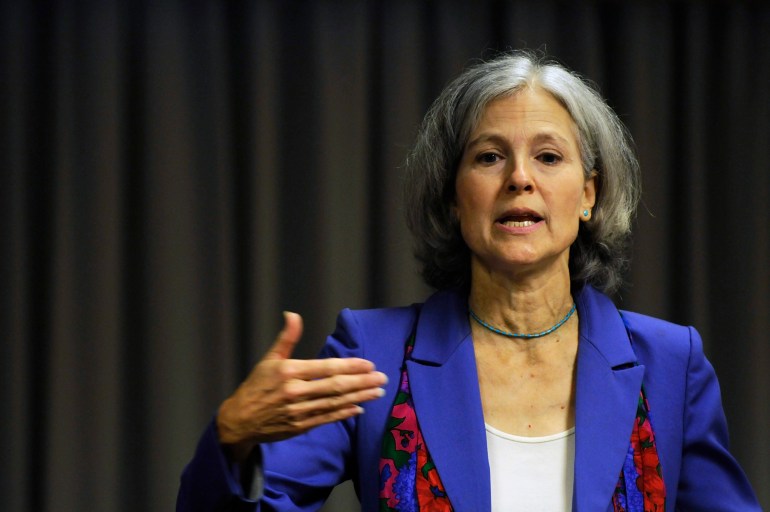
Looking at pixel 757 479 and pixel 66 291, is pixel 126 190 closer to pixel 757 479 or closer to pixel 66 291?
pixel 66 291

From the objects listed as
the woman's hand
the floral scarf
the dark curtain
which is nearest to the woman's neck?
the floral scarf

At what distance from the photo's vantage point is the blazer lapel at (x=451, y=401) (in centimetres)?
153

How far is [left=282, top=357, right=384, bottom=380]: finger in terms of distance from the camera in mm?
1287

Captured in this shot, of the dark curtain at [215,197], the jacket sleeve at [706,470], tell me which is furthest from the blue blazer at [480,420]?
Result: the dark curtain at [215,197]

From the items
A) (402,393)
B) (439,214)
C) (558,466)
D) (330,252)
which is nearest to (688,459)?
(558,466)

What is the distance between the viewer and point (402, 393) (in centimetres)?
163

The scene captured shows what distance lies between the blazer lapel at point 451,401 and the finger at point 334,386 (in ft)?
1.02

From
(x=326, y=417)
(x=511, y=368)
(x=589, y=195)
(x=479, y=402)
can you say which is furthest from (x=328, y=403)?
(x=589, y=195)

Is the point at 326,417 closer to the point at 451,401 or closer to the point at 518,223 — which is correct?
the point at 451,401

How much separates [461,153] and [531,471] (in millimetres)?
601

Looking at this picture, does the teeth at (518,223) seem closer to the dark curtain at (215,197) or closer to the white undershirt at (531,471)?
the white undershirt at (531,471)

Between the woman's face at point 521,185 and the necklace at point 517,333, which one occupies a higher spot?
the woman's face at point 521,185

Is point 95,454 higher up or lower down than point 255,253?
lower down

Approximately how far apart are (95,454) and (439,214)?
1.75 meters
